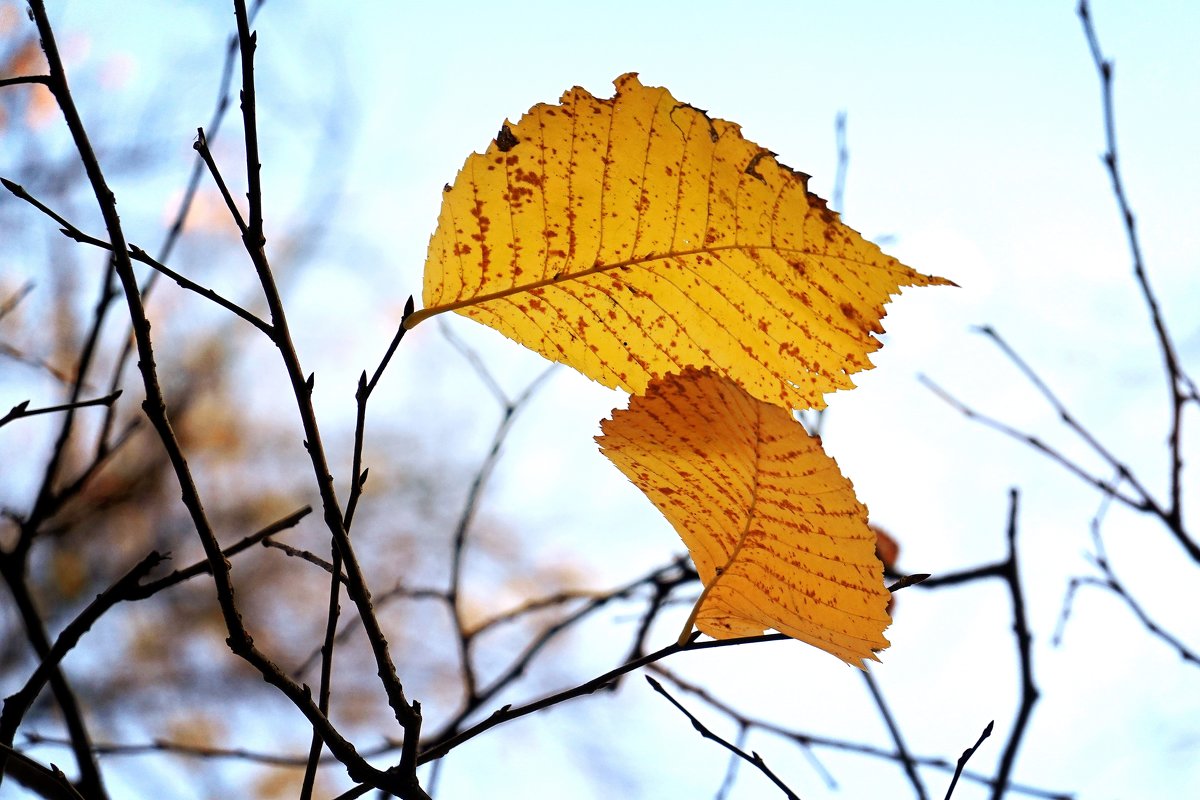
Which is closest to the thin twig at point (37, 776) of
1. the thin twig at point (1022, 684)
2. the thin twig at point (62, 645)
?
the thin twig at point (62, 645)

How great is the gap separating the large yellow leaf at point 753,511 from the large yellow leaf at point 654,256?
28 millimetres

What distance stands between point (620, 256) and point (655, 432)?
0.24ft

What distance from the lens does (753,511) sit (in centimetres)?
33

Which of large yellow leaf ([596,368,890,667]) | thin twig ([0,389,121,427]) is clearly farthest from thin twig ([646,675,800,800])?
thin twig ([0,389,121,427])

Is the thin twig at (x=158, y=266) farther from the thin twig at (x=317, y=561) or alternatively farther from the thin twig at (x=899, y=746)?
the thin twig at (x=899, y=746)

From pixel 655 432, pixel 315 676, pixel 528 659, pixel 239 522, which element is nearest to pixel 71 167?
pixel 239 522

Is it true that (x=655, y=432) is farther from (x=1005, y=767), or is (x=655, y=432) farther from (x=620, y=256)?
(x=1005, y=767)

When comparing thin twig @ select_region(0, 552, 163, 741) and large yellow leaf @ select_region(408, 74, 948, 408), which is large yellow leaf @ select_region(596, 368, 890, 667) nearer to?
large yellow leaf @ select_region(408, 74, 948, 408)

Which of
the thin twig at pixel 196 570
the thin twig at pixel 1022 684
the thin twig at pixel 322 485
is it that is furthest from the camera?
the thin twig at pixel 1022 684

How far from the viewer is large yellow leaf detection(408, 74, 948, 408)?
0.33 m

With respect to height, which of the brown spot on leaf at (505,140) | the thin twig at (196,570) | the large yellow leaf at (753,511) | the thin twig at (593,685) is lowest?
the thin twig at (593,685)

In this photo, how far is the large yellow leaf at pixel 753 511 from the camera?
304 millimetres

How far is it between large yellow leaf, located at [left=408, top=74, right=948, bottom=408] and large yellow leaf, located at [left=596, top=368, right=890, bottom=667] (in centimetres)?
3

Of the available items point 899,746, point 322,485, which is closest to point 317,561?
point 322,485
